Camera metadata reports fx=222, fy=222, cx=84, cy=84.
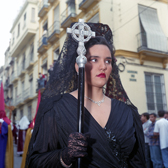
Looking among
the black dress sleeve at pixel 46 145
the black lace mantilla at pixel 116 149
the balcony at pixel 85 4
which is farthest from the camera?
the balcony at pixel 85 4

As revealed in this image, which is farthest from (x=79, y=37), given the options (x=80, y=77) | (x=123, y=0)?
(x=123, y=0)

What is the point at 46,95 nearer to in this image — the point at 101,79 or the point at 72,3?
the point at 101,79

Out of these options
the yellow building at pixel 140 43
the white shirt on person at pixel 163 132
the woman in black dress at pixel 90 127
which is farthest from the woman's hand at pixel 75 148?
the yellow building at pixel 140 43

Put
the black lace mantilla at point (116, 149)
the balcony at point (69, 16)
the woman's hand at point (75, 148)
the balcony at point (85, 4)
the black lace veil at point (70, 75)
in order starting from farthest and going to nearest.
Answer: the balcony at point (69, 16)
the balcony at point (85, 4)
the black lace veil at point (70, 75)
the black lace mantilla at point (116, 149)
the woman's hand at point (75, 148)

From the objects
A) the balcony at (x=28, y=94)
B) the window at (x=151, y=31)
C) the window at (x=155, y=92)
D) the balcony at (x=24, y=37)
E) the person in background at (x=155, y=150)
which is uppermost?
the balcony at (x=24, y=37)

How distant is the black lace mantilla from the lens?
1537 millimetres

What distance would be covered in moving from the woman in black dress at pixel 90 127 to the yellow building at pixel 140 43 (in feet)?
22.9

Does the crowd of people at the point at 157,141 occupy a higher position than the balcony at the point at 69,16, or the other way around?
the balcony at the point at 69,16

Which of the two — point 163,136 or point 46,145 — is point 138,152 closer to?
point 46,145

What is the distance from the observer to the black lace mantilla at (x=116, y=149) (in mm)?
1537

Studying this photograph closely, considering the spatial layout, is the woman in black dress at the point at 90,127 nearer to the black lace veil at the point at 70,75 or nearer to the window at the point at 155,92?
the black lace veil at the point at 70,75

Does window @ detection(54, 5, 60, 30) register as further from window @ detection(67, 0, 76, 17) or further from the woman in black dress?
the woman in black dress

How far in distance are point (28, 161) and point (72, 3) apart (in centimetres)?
1187

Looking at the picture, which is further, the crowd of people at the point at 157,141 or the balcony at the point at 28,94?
the balcony at the point at 28,94
